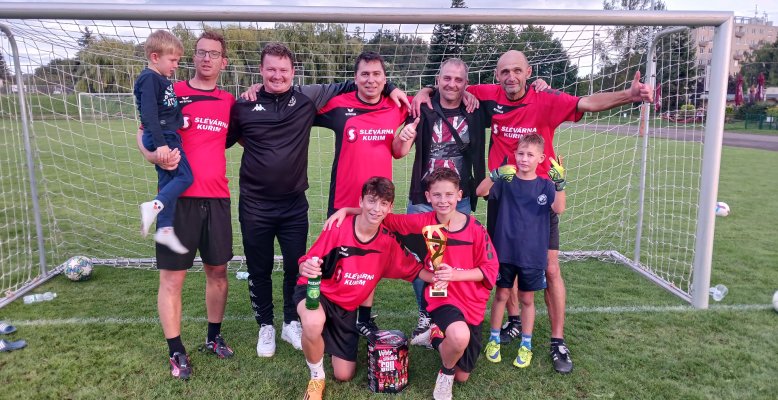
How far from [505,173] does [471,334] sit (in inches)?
41.6

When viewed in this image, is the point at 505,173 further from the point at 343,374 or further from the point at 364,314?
the point at 343,374

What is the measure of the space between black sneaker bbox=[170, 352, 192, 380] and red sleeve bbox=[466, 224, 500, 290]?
2.00 meters

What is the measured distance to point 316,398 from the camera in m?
2.96

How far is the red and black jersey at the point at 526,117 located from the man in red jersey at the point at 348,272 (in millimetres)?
1061

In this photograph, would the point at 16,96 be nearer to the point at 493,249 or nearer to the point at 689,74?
the point at 493,249

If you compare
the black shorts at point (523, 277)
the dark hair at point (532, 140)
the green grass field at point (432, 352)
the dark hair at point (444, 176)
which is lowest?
the green grass field at point (432, 352)

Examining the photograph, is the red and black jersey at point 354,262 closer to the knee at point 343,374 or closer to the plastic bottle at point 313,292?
the plastic bottle at point 313,292

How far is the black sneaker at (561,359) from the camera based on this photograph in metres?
3.32

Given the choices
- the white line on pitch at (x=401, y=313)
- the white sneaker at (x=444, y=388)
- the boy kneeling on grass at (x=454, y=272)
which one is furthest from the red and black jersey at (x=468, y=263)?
the white line on pitch at (x=401, y=313)

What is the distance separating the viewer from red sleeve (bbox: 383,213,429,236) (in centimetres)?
322

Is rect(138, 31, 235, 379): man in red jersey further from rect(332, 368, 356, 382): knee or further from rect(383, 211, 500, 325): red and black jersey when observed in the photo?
rect(383, 211, 500, 325): red and black jersey

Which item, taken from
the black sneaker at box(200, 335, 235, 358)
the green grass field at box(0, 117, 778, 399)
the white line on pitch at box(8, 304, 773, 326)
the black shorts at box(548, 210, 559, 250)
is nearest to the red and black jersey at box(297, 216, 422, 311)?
the green grass field at box(0, 117, 778, 399)

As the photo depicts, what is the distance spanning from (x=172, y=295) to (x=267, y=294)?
664 millimetres

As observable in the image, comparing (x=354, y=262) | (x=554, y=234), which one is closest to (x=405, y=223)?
(x=354, y=262)
